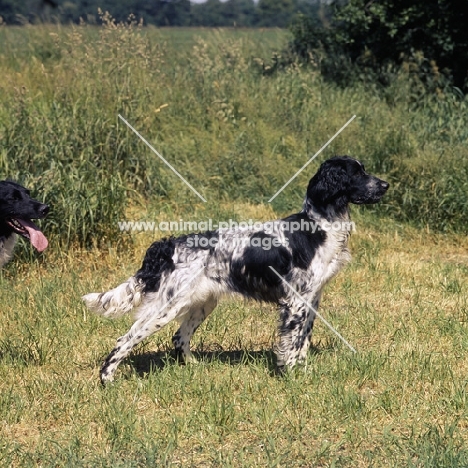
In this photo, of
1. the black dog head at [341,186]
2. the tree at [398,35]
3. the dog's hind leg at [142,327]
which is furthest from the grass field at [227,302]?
the black dog head at [341,186]

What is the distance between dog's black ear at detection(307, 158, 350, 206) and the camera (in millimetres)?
5781

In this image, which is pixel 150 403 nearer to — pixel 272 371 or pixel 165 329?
pixel 272 371

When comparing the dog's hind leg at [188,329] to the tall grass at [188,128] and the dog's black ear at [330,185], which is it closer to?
the dog's black ear at [330,185]

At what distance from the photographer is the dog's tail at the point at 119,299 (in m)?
5.73

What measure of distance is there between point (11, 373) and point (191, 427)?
152cm

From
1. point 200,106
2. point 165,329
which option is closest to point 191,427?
point 165,329

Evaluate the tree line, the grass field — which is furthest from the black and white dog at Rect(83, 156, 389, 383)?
the tree line

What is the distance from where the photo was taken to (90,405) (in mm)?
5062

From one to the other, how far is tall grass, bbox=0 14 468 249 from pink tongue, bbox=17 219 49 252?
2228mm

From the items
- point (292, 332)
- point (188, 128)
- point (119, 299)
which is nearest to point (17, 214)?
point (119, 299)

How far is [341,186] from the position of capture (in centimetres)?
580

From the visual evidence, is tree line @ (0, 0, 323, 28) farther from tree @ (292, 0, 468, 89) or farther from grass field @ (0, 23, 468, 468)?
tree @ (292, 0, 468, 89)

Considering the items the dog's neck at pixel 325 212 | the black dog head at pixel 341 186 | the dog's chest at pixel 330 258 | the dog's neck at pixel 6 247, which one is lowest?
the dog's neck at pixel 6 247

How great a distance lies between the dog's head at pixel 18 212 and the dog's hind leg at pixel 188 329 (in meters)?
1.14
